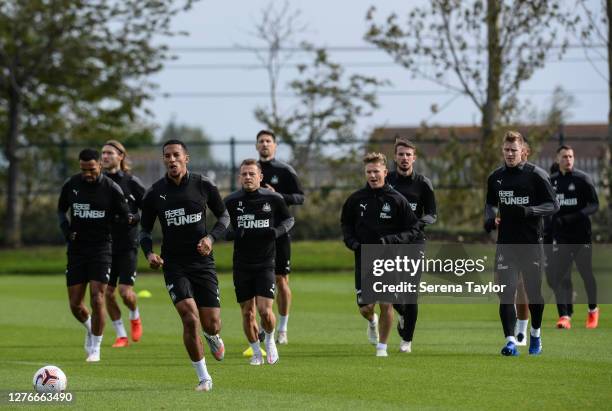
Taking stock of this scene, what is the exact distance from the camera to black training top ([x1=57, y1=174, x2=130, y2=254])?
14.5m

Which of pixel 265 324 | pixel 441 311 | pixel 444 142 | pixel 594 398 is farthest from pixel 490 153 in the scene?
pixel 594 398

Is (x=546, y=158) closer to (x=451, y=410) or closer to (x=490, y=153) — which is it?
(x=490, y=153)

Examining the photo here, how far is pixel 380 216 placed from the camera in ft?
45.8

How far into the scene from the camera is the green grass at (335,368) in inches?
427

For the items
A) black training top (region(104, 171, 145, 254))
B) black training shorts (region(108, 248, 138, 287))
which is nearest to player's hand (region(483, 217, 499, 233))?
black training top (region(104, 171, 145, 254))

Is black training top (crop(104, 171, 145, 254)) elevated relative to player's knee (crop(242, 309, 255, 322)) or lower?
elevated

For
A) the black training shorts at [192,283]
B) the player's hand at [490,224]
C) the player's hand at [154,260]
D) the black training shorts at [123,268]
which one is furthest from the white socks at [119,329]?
the player's hand at [490,224]

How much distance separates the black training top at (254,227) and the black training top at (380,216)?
2.61 ft

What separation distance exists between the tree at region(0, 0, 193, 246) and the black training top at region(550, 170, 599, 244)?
20518mm

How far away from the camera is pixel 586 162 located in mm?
31797

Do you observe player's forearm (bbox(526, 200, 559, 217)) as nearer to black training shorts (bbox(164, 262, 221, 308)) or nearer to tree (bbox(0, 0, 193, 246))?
black training shorts (bbox(164, 262, 221, 308))

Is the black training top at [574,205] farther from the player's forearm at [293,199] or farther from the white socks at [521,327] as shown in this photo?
the player's forearm at [293,199]

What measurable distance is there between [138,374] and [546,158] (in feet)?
69.1

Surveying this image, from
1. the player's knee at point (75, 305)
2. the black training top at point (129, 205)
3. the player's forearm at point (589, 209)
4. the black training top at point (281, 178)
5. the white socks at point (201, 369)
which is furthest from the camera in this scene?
the player's forearm at point (589, 209)
